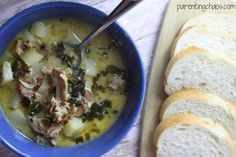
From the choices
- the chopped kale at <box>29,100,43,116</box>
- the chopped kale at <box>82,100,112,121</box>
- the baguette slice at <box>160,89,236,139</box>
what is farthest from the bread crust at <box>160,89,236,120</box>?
the chopped kale at <box>29,100,43,116</box>

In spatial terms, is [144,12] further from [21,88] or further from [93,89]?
[21,88]

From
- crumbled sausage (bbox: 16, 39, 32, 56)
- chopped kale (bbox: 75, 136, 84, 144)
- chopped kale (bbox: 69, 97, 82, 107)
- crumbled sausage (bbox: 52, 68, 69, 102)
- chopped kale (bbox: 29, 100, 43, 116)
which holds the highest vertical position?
crumbled sausage (bbox: 16, 39, 32, 56)

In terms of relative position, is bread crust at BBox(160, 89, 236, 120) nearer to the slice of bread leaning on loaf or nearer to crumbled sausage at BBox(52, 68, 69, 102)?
the slice of bread leaning on loaf

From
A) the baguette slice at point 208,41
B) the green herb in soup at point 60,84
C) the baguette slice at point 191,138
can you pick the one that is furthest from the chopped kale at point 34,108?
the baguette slice at point 208,41

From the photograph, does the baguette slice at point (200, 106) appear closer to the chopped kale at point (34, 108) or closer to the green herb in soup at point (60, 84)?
the green herb in soup at point (60, 84)

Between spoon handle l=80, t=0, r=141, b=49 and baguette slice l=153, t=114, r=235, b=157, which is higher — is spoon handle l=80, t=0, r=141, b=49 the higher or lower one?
the higher one

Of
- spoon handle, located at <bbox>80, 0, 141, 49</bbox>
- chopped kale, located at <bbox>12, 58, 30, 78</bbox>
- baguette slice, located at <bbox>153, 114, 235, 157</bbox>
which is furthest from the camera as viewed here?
baguette slice, located at <bbox>153, 114, 235, 157</bbox>

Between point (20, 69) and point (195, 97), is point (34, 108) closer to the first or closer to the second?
point (20, 69)
